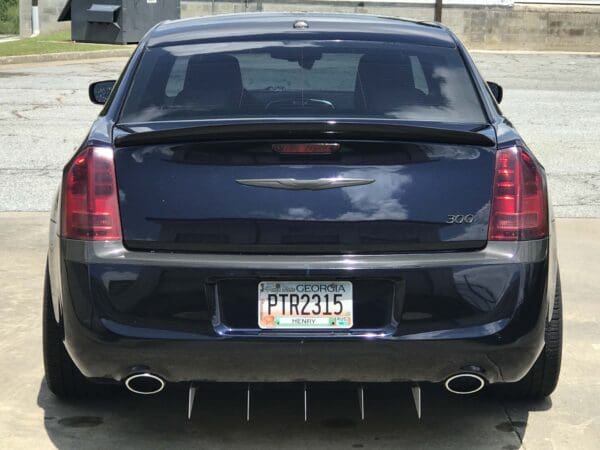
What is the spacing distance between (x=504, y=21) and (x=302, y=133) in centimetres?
2988

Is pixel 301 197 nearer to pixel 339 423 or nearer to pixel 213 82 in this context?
pixel 213 82

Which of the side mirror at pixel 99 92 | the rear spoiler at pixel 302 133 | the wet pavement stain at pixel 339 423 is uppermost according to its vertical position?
the rear spoiler at pixel 302 133

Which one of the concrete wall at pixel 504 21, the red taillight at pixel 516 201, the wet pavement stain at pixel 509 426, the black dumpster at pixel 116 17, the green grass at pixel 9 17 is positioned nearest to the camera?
the red taillight at pixel 516 201

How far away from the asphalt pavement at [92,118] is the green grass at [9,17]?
24.6 meters

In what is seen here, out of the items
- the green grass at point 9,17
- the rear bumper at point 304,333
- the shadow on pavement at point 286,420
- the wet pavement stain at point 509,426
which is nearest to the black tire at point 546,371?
the shadow on pavement at point 286,420

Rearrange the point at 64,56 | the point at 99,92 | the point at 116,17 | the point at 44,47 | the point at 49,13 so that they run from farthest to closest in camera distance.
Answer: the point at 49,13 → the point at 116,17 → the point at 44,47 → the point at 64,56 → the point at 99,92

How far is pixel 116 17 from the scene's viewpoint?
2777 centimetres

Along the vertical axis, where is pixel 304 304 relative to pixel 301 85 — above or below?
below

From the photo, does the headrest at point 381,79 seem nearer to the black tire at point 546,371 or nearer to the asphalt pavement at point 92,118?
the black tire at point 546,371

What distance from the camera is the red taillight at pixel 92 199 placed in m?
3.84

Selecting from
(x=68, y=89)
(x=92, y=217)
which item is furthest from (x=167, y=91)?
(x=68, y=89)

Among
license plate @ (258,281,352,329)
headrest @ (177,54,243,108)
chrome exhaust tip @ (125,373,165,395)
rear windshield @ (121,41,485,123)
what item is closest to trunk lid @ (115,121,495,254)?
license plate @ (258,281,352,329)

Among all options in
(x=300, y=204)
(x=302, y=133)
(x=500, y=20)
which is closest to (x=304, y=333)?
(x=300, y=204)

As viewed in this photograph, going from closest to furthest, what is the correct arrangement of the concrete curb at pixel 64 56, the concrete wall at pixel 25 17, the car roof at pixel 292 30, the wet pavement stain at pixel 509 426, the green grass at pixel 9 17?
the wet pavement stain at pixel 509 426 < the car roof at pixel 292 30 < the concrete curb at pixel 64 56 < the concrete wall at pixel 25 17 < the green grass at pixel 9 17
